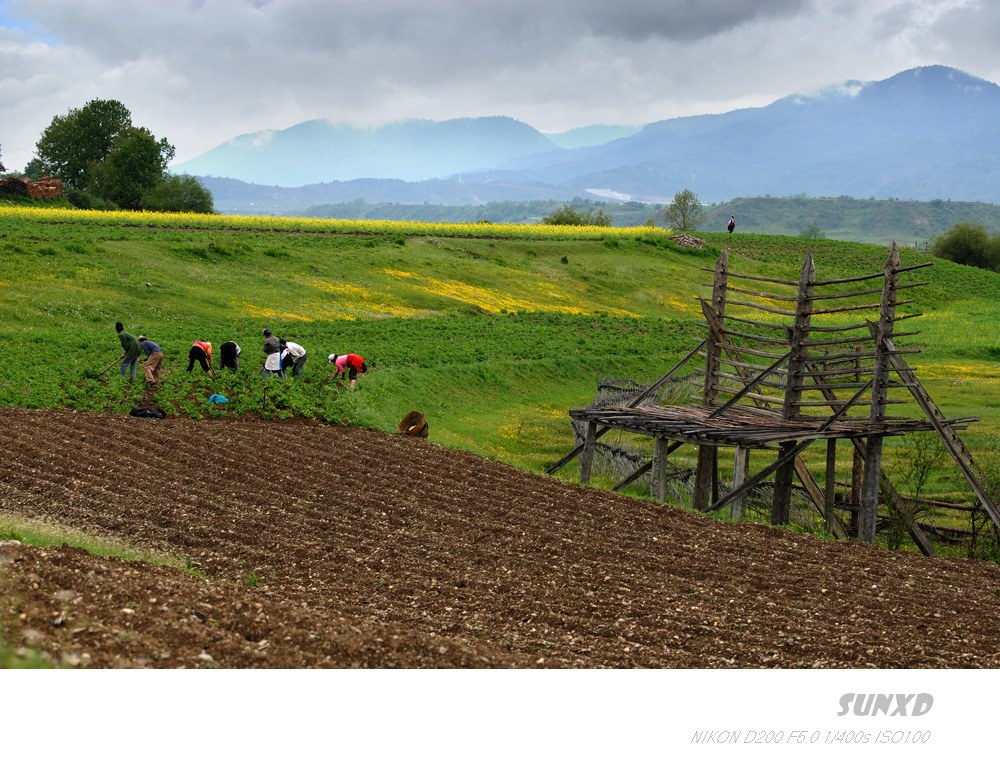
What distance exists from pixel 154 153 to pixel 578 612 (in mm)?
111650

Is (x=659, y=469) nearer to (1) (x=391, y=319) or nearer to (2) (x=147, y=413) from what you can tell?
(2) (x=147, y=413)

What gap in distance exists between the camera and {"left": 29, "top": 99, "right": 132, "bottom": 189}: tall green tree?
130875 mm

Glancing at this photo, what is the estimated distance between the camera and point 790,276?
85.1 meters

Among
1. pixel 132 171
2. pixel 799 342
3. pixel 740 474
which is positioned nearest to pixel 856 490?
pixel 799 342

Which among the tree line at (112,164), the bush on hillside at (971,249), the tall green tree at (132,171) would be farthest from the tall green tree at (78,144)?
the bush on hillside at (971,249)

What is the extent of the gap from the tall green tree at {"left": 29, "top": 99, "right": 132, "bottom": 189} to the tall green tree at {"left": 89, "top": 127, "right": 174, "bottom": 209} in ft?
49.4

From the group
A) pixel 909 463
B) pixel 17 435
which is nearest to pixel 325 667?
pixel 17 435

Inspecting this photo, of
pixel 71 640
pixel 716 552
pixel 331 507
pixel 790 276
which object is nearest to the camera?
pixel 71 640

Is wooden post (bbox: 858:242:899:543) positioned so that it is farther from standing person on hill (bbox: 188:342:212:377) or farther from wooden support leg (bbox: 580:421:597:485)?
standing person on hill (bbox: 188:342:212:377)

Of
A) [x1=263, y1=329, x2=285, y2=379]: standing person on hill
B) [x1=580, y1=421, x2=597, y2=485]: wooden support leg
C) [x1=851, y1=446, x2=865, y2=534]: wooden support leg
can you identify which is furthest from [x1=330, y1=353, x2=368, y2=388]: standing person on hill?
[x1=851, y1=446, x2=865, y2=534]: wooden support leg

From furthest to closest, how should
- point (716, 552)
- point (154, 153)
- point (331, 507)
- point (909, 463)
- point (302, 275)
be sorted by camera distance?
point (154, 153)
point (302, 275)
point (909, 463)
point (331, 507)
point (716, 552)

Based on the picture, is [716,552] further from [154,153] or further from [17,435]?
[154,153]

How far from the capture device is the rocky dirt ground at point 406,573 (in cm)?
1063

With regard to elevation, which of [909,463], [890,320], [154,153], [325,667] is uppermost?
[154,153]
